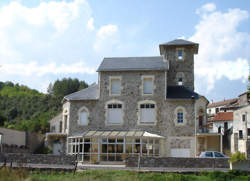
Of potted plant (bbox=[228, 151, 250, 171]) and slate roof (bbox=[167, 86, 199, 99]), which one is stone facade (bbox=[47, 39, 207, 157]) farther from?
potted plant (bbox=[228, 151, 250, 171])

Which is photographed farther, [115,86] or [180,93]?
[115,86]

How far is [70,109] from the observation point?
32781mm

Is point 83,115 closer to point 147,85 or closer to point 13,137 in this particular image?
point 147,85

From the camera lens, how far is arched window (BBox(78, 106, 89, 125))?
3206 cm

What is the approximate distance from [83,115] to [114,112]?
3007 mm

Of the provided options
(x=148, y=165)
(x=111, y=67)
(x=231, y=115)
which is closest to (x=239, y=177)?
(x=148, y=165)

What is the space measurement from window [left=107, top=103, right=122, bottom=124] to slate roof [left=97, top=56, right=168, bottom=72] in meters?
3.51

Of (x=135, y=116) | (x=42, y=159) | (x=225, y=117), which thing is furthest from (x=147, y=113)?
(x=225, y=117)

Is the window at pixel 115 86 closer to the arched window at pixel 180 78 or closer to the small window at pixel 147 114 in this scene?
the small window at pixel 147 114

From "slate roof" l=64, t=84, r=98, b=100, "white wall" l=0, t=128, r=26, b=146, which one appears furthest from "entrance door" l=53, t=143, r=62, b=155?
"slate roof" l=64, t=84, r=98, b=100

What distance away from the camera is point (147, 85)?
31859 mm

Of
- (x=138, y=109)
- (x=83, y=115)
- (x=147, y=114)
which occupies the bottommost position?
(x=83, y=115)

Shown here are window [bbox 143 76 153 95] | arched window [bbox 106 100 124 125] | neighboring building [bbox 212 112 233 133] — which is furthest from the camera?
neighboring building [bbox 212 112 233 133]

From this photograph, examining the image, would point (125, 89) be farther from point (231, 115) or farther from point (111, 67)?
point (231, 115)
